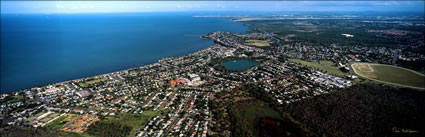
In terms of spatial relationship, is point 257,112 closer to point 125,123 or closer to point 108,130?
point 125,123

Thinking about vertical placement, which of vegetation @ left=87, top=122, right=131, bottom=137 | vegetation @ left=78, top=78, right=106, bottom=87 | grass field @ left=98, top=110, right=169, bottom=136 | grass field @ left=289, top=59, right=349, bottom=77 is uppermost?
A: grass field @ left=289, top=59, right=349, bottom=77

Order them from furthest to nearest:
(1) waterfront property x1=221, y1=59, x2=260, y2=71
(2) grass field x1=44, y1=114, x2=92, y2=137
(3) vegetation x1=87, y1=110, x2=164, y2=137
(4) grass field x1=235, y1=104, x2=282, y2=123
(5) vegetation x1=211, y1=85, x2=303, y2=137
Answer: (1) waterfront property x1=221, y1=59, x2=260, y2=71 < (4) grass field x1=235, y1=104, x2=282, y2=123 < (5) vegetation x1=211, y1=85, x2=303, y2=137 < (3) vegetation x1=87, y1=110, x2=164, y2=137 < (2) grass field x1=44, y1=114, x2=92, y2=137

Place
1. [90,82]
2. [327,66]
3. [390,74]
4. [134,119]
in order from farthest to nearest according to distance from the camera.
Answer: [327,66] → [390,74] → [90,82] → [134,119]

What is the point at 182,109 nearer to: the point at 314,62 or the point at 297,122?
the point at 297,122

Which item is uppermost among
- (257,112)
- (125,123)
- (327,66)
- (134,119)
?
(327,66)

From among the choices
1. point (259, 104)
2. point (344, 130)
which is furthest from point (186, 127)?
point (344, 130)

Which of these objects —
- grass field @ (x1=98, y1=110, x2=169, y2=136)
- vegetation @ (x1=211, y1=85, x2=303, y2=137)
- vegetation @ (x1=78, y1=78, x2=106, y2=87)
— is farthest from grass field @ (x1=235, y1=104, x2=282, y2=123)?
vegetation @ (x1=78, y1=78, x2=106, y2=87)

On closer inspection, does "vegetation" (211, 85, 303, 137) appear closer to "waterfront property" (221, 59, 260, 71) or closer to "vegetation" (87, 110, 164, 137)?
"vegetation" (87, 110, 164, 137)

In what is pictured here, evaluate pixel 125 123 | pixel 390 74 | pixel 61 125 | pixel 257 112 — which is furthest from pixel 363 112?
pixel 61 125
